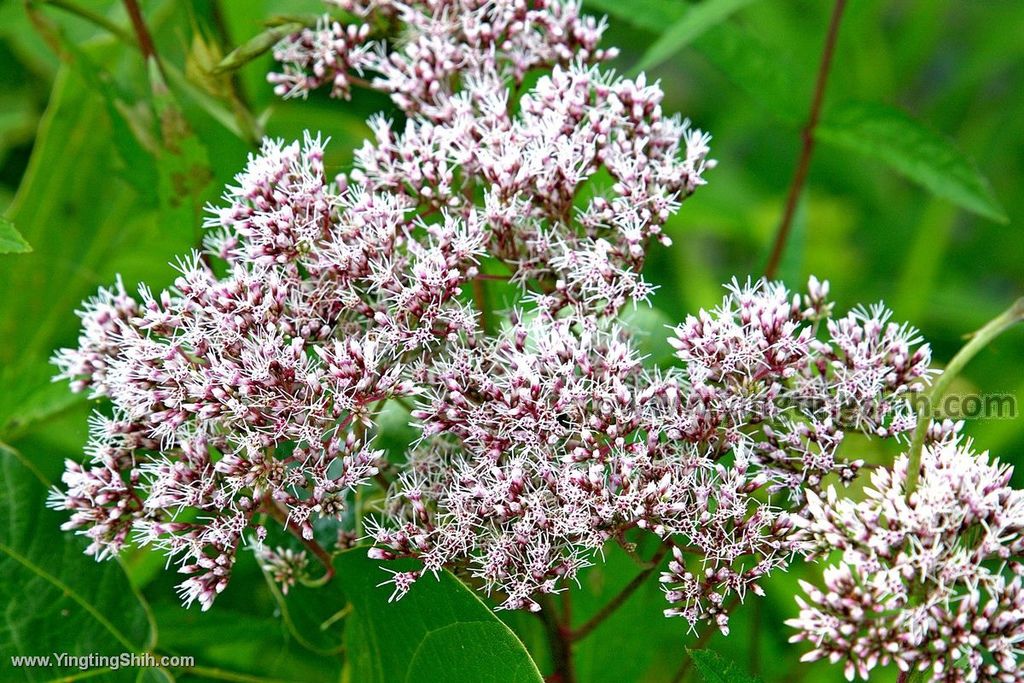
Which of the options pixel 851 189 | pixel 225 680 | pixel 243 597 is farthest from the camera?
pixel 851 189

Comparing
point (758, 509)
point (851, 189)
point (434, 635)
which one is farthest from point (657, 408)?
point (851, 189)

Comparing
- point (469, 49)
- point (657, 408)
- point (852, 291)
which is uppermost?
point (852, 291)

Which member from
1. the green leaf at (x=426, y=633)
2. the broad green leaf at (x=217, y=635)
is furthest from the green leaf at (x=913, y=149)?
the broad green leaf at (x=217, y=635)

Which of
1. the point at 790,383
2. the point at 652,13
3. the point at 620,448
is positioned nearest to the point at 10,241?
the point at 620,448

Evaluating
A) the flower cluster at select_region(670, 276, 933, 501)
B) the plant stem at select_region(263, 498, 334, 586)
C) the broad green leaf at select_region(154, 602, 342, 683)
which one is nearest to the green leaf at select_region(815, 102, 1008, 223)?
the flower cluster at select_region(670, 276, 933, 501)

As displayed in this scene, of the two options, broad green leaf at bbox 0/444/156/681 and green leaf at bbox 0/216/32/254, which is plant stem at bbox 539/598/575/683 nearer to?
broad green leaf at bbox 0/444/156/681

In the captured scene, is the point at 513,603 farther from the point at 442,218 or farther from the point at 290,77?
the point at 290,77

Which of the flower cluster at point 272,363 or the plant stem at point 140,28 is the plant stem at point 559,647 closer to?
the flower cluster at point 272,363
